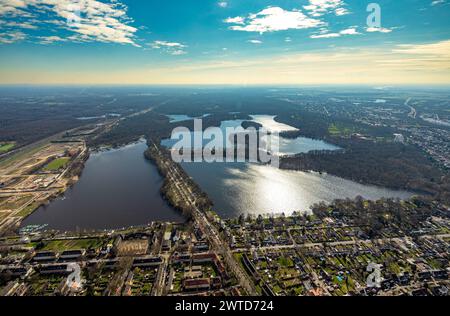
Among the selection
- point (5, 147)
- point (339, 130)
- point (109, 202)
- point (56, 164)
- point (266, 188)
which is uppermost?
point (339, 130)

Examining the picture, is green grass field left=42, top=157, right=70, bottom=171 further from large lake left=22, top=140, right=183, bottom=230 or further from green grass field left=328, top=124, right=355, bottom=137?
green grass field left=328, top=124, right=355, bottom=137

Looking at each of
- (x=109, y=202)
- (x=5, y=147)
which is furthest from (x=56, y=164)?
(x=109, y=202)

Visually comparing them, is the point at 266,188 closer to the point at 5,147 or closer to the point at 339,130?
the point at 339,130

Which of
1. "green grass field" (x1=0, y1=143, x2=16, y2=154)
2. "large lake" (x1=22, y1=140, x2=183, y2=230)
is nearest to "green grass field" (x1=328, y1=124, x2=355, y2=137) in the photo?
"large lake" (x1=22, y1=140, x2=183, y2=230)

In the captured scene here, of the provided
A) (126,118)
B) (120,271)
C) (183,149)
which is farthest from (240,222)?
(126,118)
